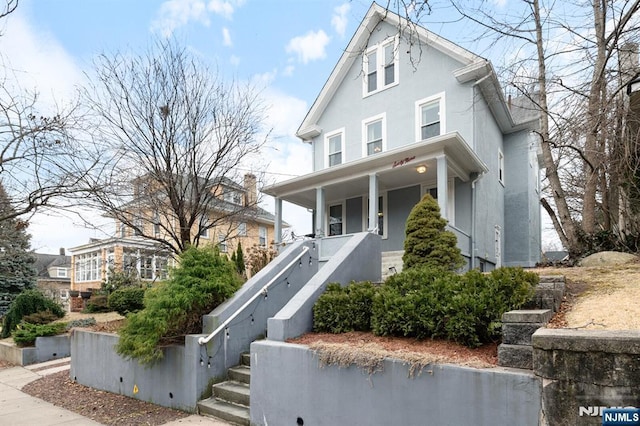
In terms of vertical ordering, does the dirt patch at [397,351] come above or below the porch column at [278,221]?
below

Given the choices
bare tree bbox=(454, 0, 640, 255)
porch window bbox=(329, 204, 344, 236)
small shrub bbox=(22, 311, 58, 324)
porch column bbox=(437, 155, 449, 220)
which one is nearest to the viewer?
bare tree bbox=(454, 0, 640, 255)

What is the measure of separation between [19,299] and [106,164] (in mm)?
6399

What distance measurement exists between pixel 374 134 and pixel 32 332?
1138 cm

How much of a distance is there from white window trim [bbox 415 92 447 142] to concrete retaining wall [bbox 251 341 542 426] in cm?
930

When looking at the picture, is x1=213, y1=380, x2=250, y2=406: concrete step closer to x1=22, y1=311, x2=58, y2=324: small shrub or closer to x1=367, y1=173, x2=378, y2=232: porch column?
x1=367, y1=173, x2=378, y2=232: porch column

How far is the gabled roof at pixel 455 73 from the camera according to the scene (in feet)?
36.9

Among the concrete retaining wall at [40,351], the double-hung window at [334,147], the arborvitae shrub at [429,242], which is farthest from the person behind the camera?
the double-hung window at [334,147]

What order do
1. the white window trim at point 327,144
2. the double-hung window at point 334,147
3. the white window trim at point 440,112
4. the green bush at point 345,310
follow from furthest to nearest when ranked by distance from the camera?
the double-hung window at point 334,147, the white window trim at point 327,144, the white window trim at point 440,112, the green bush at point 345,310

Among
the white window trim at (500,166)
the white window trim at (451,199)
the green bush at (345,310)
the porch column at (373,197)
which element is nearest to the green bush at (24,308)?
the porch column at (373,197)

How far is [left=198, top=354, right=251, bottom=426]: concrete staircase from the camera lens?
489 cm

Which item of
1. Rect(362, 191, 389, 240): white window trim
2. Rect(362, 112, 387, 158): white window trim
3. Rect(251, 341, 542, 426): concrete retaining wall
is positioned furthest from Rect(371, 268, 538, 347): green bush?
Rect(362, 112, 387, 158): white window trim

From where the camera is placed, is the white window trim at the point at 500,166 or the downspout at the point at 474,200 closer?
the downspout at the point at 474,200

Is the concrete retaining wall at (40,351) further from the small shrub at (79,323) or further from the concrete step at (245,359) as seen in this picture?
the concrete step at (245,359)

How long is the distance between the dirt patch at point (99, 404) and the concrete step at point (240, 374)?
754 mm
